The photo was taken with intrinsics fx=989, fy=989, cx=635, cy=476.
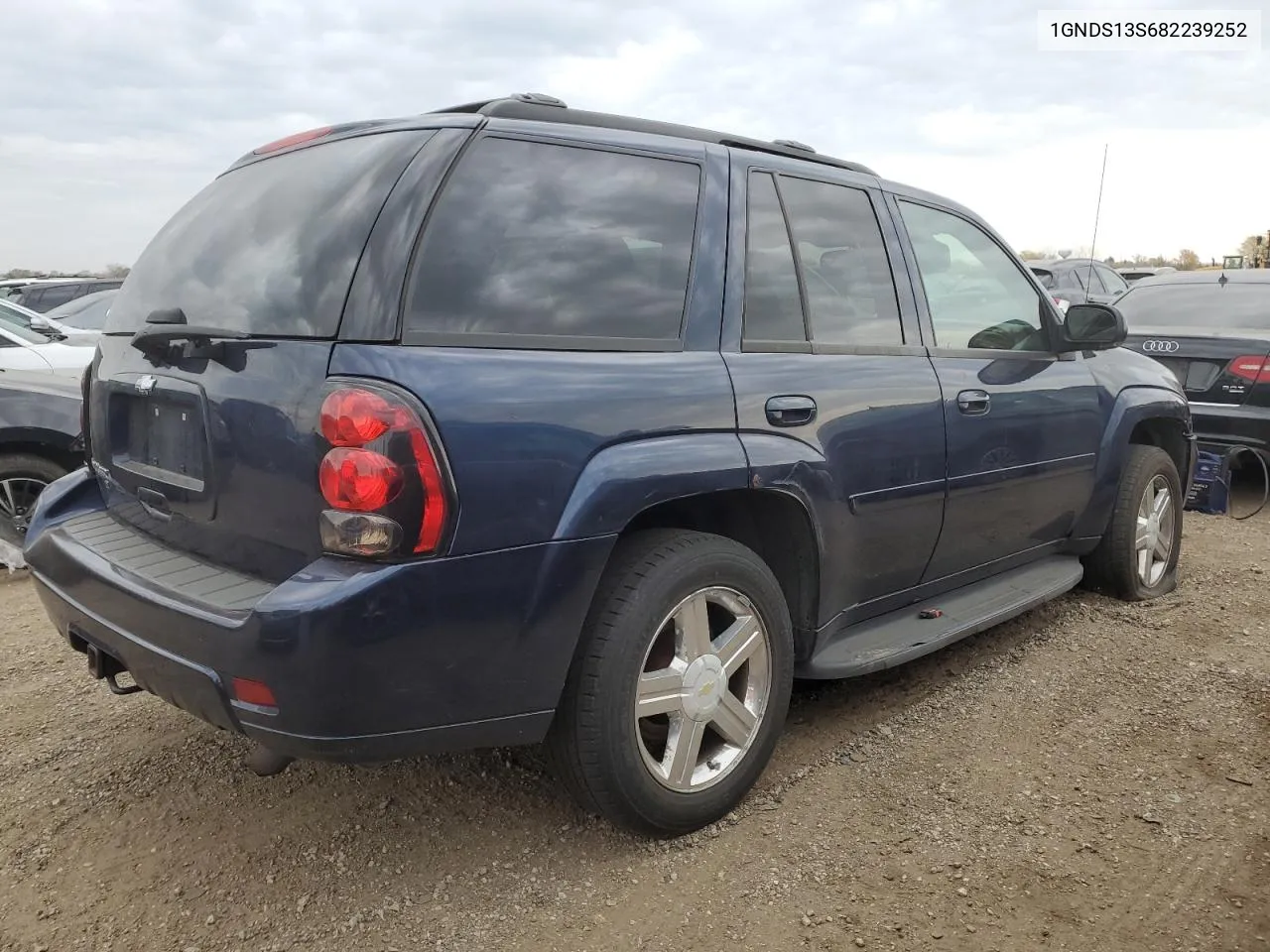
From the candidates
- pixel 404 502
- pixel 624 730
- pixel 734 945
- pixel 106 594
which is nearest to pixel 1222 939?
pixel 734 945

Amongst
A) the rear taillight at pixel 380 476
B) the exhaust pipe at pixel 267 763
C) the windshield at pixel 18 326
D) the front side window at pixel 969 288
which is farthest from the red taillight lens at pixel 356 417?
the windshield at pixel 18 326

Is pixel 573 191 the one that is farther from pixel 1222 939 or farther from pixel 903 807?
pixel 1222 939

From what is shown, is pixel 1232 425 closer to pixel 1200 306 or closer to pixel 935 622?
pixel 1200 306

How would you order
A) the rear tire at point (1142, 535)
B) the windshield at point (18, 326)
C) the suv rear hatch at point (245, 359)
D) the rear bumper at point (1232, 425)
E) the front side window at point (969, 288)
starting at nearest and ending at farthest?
1. the suv rear hatch at point (245, 359)
2. the front side window at point (969, 288)
3. the rear tire at point (1142, 535)
4. the windshield at point (18, 326)
5. the rear bumper at point (1232, 425)

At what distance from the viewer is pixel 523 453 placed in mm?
2188

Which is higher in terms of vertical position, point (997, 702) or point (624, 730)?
point (624, 730)

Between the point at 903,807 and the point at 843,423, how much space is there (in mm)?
1126

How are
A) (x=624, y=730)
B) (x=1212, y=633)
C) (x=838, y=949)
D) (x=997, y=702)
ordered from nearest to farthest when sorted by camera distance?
(x=838, y=949)
(x=624, y=730)
(x=997, y=702)
(x=1212, y=633)

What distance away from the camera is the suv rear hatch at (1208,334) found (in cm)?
655

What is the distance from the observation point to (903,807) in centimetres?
284

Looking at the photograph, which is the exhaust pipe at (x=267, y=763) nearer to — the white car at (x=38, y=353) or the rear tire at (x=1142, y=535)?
the rear tire at (x=1142, y=535)

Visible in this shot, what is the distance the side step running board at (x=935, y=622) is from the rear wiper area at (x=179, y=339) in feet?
6.13

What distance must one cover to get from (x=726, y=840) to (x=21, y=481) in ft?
15.2

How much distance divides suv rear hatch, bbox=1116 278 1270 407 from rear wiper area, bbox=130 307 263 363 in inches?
234
